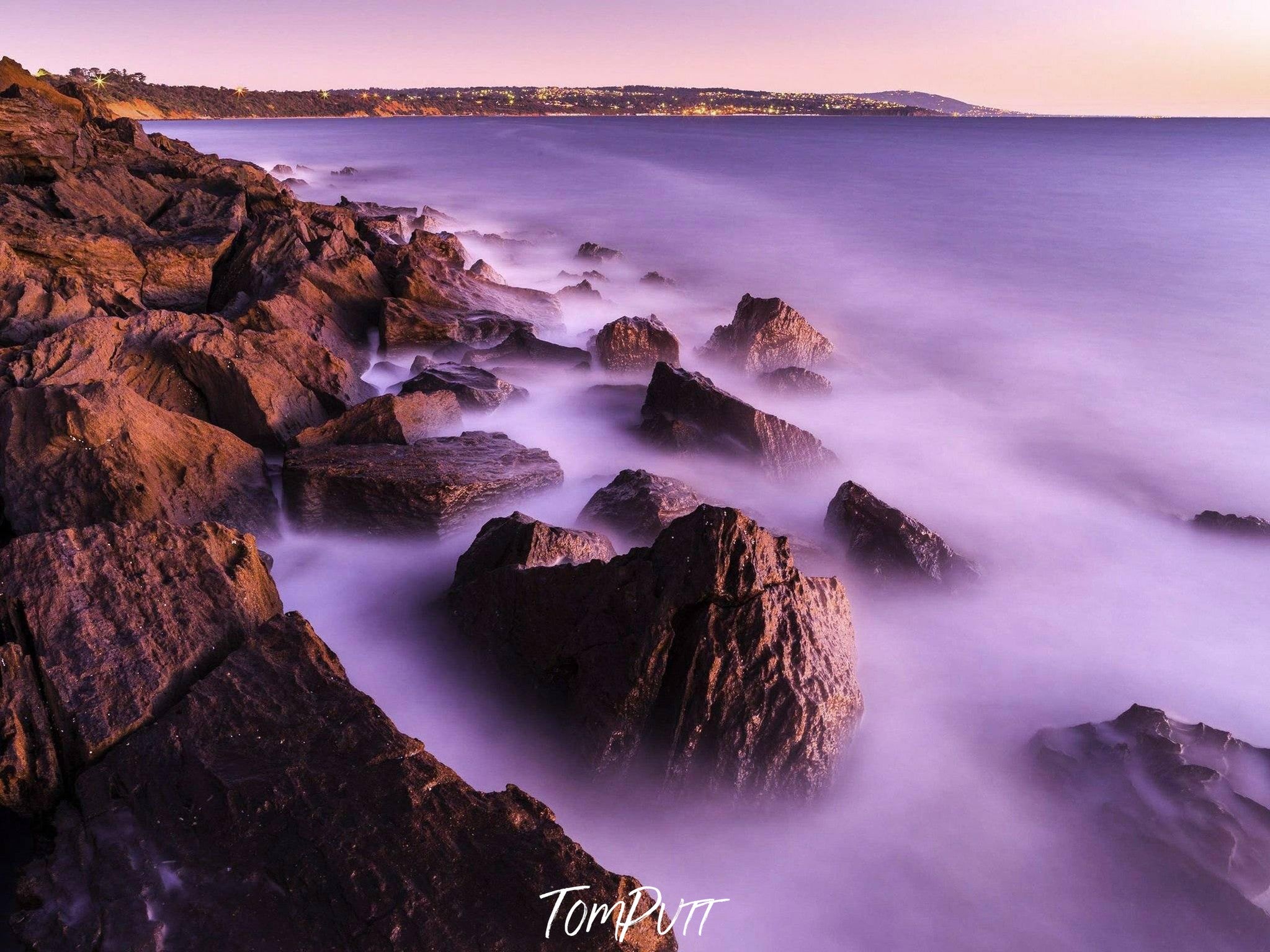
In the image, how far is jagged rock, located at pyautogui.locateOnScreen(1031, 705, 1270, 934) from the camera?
287 cm

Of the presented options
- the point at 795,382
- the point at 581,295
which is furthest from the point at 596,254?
the point at 795,382

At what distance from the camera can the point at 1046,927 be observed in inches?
116

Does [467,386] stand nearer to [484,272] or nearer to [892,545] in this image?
[892,545]

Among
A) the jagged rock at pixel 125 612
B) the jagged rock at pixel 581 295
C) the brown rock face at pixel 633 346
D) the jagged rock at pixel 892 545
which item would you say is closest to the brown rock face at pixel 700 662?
the jagged rock at pixel 125 612

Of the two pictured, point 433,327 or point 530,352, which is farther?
point 530,352

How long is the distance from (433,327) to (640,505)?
426cm

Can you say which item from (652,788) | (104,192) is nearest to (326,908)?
(652,788)

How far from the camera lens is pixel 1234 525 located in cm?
576

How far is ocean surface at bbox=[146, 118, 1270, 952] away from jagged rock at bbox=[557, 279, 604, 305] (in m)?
0.26

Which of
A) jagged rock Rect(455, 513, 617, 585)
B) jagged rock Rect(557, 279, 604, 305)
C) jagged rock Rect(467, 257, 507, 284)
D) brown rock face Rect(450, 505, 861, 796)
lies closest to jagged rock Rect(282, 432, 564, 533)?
jagged rock Rect(455, 513, 617, 585)

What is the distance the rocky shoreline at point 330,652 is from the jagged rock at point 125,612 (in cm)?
1

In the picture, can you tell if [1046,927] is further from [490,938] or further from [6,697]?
[6,697]

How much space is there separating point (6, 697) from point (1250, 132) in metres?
115

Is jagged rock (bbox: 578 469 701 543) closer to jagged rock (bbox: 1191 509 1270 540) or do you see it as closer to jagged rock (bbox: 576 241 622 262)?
jagged rock (bbox: 1191 509 1270 540)
